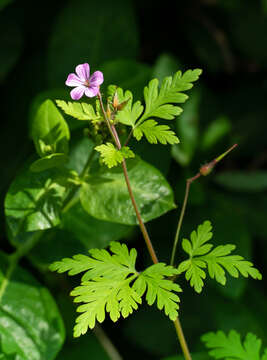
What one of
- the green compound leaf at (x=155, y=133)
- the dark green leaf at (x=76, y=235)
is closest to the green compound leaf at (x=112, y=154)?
the green compound leaf at (x=155, y=133)

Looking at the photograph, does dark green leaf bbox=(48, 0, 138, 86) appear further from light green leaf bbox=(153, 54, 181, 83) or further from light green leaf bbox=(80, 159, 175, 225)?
light green leaf bbox=(80, 159, 175, 225)

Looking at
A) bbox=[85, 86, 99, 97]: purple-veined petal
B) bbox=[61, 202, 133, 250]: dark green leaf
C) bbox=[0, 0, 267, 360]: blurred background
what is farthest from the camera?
bbox=[0, 0, 267, 360]: blurred background

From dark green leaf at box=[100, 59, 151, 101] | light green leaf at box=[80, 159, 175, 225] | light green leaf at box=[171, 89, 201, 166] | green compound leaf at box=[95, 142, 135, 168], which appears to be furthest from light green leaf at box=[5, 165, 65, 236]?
light green leaf at box=[171, 89, 201, 166]

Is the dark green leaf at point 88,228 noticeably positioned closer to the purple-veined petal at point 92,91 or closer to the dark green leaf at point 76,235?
the dark green leaf at point 76,235

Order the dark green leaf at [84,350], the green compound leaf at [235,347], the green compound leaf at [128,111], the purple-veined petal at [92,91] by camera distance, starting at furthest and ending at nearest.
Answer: the dark green leaf at [84,350], the green compound leaf at [235,347], the green compound leaf at [128,111], the purple-veined petal at [92,91]

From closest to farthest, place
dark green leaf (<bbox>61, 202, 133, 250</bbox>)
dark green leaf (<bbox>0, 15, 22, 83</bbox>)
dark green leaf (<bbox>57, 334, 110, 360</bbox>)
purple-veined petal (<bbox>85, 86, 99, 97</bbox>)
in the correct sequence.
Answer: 1. purple-veined petal (<bbox>85, 86, 99, 97</bbox>)
2. dark green leaf (<bbox>61, 202, 133, 250</bbox>)
3. dark green leaf (<bbox>57, 334, 110, 360</bbox>)
4. dark green leaf (<bbox>0, 15, 22, 83</bbox>)

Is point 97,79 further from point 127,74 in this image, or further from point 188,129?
point 188,129

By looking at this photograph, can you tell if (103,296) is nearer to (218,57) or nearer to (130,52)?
(130,52)
